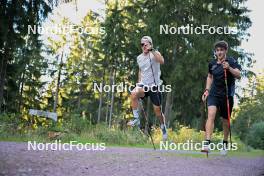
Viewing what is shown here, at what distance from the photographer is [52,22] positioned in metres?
4.35

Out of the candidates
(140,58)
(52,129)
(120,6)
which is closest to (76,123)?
(52,129)

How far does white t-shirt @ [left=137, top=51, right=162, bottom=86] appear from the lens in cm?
546

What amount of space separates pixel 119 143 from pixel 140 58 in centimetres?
559

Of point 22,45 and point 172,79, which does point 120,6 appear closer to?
point 172,79

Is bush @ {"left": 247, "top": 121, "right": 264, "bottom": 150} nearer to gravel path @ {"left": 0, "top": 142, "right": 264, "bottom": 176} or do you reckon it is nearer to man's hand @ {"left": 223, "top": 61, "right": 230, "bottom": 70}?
gravel path @ {"left": 0, "top": 142, "right": 264, "bottom": 176}

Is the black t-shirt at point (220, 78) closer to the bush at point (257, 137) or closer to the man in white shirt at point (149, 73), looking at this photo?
the man in white shirt at point (149, 73)

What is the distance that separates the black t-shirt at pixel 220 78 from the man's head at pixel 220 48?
16 centimetres

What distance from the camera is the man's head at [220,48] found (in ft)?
14.2

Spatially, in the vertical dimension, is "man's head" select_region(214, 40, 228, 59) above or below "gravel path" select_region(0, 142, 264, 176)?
above

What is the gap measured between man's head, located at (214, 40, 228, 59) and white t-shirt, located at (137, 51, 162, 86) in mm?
1071

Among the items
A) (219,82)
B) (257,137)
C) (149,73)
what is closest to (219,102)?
(219,82)

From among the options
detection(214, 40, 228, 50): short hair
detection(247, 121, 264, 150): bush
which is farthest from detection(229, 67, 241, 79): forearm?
detection(247, 121, 264, 150): bush

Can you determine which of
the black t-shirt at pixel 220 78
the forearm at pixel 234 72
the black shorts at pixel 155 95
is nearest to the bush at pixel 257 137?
the black shorts at pixel 155 95

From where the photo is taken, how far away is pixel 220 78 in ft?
15.6
